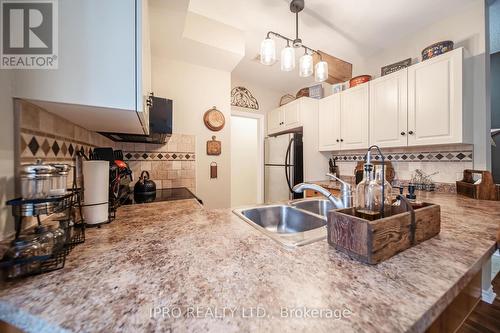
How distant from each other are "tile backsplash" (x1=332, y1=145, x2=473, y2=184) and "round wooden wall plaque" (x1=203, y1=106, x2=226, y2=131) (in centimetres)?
195

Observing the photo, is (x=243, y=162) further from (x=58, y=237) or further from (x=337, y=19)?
(x=58, y=237)

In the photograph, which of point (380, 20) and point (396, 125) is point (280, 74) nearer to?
point (380, 20)

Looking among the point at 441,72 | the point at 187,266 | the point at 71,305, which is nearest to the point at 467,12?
the point at 441,72

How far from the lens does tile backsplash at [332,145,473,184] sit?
1.68m

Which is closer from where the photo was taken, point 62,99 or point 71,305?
point 71,305

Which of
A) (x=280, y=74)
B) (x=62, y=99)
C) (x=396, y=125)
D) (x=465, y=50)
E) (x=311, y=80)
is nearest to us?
(x=62, y=99)

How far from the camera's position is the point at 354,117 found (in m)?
2.26

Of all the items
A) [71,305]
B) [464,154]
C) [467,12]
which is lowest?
[71,305]

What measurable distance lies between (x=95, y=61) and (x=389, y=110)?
2385 mm

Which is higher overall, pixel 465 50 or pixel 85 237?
pixel 465 50

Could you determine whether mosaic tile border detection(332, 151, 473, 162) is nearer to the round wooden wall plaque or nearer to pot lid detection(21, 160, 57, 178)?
the round wooden wall plaque

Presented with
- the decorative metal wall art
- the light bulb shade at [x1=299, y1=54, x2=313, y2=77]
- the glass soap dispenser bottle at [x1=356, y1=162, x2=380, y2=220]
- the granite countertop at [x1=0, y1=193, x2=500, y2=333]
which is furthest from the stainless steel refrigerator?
the granite countertop at [x1=0, y1=193, x2=500, y2=333]

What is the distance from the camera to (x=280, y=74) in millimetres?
2861

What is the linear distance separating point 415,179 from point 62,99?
8.99 ft
